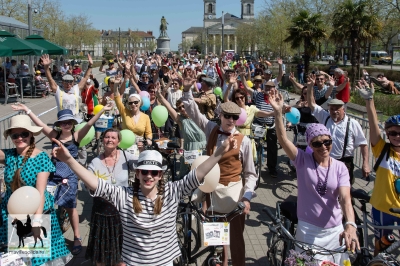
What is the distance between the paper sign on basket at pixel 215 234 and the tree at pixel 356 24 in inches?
848

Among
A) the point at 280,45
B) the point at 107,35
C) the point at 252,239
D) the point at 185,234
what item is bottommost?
the point at 252,239

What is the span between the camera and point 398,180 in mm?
4008

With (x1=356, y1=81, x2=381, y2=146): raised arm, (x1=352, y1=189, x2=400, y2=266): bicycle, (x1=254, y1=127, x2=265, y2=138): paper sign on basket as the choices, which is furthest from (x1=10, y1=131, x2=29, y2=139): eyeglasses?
(x1=254, y1=127, x2=265, y2=138): paper sign on basket

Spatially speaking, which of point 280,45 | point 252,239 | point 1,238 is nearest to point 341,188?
point 252,239

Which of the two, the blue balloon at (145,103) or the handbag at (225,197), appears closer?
the handbag at (225,197)

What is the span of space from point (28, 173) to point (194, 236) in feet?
7.35

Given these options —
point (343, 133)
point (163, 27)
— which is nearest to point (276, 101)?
point (343, 133)

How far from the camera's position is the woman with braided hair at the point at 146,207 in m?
3.08

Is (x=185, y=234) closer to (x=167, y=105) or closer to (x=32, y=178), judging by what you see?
(x=32, y=178)

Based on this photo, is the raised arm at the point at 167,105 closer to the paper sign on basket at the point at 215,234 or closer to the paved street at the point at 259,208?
the paved street at the point at 259,208

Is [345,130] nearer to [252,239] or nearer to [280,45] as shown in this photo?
[252,239]

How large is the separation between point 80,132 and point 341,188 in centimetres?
313

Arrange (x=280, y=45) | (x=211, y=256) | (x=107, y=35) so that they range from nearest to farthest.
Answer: (x=211, y=256) < (x=280, y=45) < (x=107, y=35)

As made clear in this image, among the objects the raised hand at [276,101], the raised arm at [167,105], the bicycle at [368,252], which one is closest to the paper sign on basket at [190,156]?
the raised arm at [167,105]
